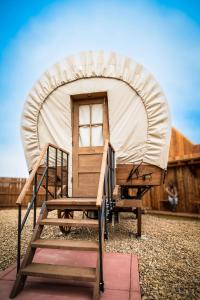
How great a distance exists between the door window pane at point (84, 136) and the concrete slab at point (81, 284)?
2.43 metres

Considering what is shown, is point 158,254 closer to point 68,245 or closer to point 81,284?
point 81,284

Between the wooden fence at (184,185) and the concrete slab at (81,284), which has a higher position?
the wooden fence at (184,185)

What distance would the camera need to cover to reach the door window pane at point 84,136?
4.71 m

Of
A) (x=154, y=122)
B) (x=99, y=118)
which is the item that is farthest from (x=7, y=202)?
(x=154, y=122)

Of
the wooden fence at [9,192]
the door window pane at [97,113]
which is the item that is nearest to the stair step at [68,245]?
the door window pane at [97,113]

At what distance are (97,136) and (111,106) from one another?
2.47 feet

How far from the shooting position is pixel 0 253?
3.43m

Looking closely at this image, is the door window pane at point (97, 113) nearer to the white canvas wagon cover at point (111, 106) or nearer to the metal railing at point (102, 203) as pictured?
the white canvas wagon cover at point (111, 106)

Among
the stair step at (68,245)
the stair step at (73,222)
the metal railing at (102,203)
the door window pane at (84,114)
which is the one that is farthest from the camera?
the door window pane at (84,114)

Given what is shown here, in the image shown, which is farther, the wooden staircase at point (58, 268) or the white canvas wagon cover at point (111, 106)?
the white canvas wagon cover at point (111, 106)

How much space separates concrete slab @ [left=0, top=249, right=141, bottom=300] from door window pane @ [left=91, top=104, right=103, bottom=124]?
288 cm

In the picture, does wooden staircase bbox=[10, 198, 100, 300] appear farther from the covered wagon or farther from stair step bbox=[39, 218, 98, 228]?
the covered wagon

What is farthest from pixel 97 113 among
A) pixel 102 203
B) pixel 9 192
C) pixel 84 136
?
pixel 9 192

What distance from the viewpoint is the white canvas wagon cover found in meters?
4.25
